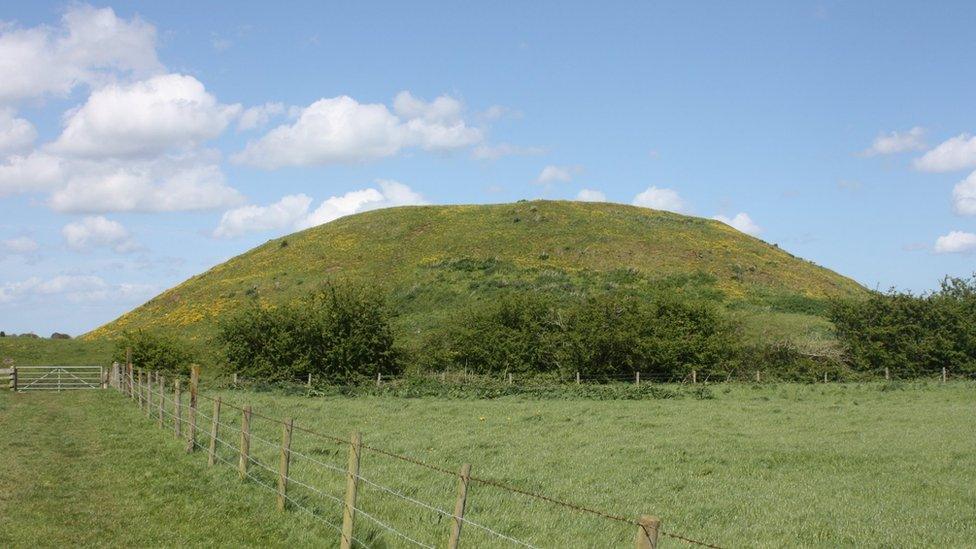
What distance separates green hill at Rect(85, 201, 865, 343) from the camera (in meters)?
65.7

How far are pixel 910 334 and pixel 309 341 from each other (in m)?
36.1

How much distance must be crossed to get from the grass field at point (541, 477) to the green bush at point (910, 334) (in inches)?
938

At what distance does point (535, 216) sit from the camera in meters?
90.4

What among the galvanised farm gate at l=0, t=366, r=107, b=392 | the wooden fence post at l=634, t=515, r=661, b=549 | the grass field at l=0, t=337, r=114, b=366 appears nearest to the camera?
the wooden fence post at l=634, t=515, r=661, b=549

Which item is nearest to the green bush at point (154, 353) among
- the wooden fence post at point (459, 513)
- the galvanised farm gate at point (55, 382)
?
the galvanised farm gate at point (55, 382)

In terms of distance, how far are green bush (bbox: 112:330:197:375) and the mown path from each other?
88.3ft

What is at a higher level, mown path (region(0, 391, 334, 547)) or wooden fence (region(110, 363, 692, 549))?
wooden fence (region(110, 363, 692, 549))

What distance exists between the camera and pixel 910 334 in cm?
5072

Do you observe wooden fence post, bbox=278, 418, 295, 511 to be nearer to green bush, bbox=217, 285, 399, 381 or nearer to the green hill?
green bush, bbox=217, 285, 399, 381

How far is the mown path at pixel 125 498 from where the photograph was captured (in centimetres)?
1014

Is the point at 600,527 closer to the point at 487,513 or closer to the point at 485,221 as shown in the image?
the point at 487,513

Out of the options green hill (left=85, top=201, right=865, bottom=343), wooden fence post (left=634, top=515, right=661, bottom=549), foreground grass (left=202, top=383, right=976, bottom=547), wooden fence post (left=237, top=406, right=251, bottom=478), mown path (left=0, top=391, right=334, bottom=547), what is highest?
green hill (left=85, top=201, right=865, bottom=343)

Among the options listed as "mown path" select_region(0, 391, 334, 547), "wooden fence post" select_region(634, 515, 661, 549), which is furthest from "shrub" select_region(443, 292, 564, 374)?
"wooden fence post" select_region(634, 515, 661, 549)

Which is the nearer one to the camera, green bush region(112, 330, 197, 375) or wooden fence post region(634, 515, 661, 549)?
wooden fence post region(634, 515, 661, 549)
